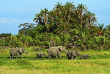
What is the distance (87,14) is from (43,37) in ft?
36.7

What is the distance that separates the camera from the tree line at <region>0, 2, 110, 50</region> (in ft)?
137

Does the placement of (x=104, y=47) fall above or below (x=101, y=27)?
below

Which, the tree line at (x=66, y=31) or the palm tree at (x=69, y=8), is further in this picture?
the palm tree at (x=69, y=8)

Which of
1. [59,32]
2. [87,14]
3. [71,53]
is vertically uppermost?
[87,14]

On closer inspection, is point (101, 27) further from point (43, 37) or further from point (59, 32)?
point (43, 37)

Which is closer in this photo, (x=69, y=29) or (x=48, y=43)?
(x=48, y=43)

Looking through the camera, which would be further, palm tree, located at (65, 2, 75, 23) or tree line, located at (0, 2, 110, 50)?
palm tree, located at (65, 2, 75, 23)

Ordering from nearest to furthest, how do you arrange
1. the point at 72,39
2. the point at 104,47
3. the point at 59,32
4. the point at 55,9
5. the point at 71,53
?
1. the point at 71,53
2. the point at 104,47
3. the point at 72,39
4. the point at 59,32
5. the point at 55,9

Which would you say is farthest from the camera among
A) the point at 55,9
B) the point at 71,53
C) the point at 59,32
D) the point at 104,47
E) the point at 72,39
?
the point at 55,9

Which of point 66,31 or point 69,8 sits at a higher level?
point 69,8

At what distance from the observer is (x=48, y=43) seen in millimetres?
42219

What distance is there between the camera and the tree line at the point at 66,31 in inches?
1650

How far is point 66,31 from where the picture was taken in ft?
160

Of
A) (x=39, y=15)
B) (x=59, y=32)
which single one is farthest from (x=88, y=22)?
(x=39, y=15)
